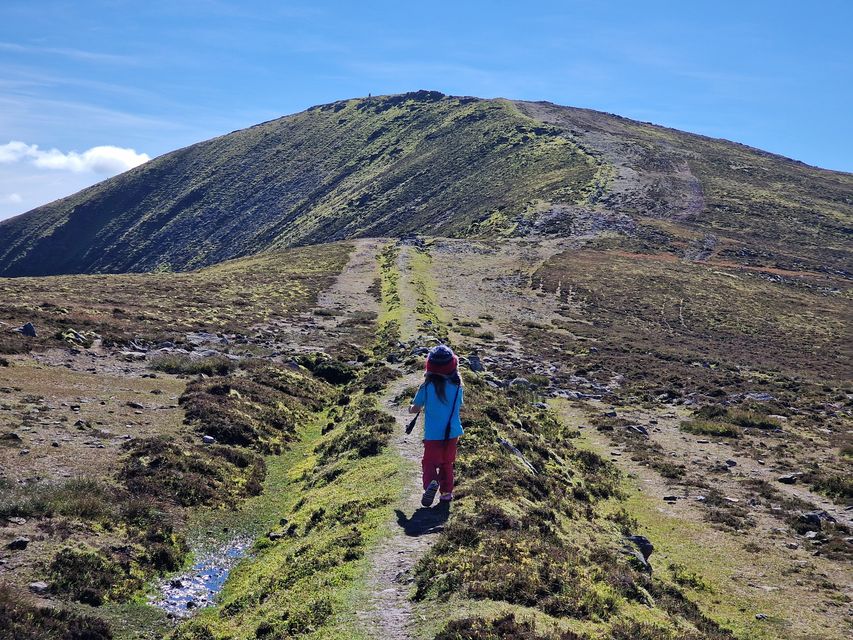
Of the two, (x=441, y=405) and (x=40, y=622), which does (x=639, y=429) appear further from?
(x=40, y=622)

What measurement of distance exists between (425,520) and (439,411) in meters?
2.01

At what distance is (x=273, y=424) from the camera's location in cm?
2325

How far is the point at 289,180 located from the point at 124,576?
183 meters

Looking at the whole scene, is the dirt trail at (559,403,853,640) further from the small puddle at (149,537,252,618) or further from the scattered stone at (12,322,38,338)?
the scattered stone at (12,322,38,338)

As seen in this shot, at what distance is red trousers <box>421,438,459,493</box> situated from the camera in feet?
40.7

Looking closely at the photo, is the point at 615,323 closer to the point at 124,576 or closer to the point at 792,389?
the point at 792,389

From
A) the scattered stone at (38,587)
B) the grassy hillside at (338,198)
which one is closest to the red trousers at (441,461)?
the scattered stone at (38,587)

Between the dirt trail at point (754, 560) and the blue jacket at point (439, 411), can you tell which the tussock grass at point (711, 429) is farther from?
the blue jacket at point (439, 411)

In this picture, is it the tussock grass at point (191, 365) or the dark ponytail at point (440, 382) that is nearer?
the dark ponytail at point (440, 382)

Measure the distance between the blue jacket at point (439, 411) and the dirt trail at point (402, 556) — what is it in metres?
1.54

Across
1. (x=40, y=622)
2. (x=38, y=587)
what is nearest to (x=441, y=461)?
(x=40, y=622)

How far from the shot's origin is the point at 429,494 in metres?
12.5

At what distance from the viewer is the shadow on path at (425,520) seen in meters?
11.6

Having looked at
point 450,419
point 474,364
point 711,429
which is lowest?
point 711,429
